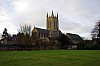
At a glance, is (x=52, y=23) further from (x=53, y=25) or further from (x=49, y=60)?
(x=49, y=60)

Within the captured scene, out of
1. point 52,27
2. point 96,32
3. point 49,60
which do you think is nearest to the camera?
point 49,60

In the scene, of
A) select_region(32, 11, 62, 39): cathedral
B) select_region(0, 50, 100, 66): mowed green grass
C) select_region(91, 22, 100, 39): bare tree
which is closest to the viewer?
select_region(0, 50, 100, 66): mowed green grass

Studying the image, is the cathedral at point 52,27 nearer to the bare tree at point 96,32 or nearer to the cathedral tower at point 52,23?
the cathedral tower at point 52,23

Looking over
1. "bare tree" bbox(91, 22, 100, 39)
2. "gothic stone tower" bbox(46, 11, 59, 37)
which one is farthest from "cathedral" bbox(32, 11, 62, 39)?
"bare tree" bbox(91, 22, 100, 39)

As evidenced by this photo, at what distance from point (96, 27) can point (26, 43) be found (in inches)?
1287

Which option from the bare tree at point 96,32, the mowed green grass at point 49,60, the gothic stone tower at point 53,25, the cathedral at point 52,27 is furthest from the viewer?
the gothic stone tower at point 53,25

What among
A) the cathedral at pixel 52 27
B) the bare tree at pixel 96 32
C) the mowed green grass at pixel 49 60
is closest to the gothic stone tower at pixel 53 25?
the cathedral at pixel 52 27

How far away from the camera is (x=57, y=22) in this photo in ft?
501

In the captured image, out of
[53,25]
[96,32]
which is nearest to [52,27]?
[53,25]

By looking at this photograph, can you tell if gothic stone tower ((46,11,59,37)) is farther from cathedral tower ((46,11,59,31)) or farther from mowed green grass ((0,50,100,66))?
mowed green grass ((0,50,100,66))

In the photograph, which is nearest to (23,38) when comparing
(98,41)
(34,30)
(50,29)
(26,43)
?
(26,43)

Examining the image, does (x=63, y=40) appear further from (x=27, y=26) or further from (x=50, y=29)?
(x=50, y=29)

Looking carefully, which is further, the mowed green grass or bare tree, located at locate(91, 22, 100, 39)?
bare tree, located at locate(91, 22, 100, 39)

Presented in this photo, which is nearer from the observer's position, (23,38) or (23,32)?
(23,38)
